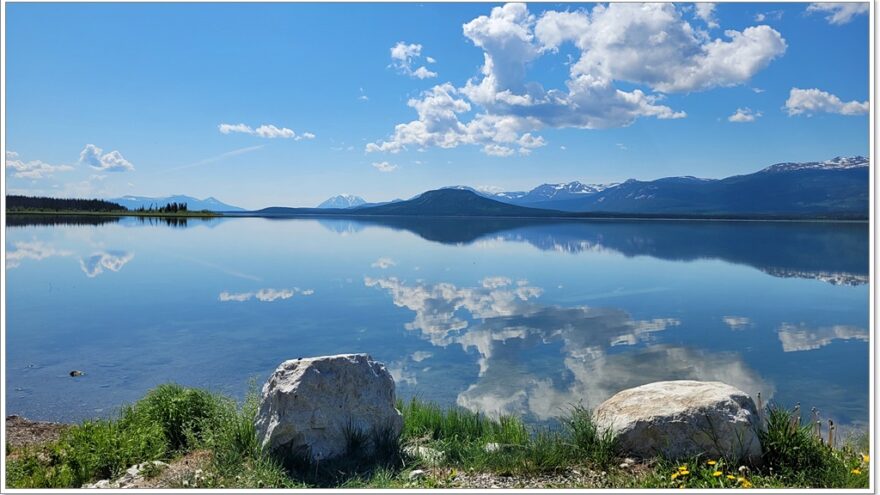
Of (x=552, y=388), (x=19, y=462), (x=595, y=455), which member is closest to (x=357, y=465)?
(x=595, y=455)

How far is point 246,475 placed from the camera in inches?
274

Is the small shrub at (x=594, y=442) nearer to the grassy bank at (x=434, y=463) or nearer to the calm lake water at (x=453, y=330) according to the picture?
the grassy bank at (x=434, y=463)

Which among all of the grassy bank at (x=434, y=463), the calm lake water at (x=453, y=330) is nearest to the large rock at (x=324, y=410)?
the grassy bank at (x=434, y=463)

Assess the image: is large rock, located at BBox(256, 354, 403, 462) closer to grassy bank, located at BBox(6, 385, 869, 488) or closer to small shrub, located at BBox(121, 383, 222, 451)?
grassy bank, located at BBox(6, 385, 869, 488)

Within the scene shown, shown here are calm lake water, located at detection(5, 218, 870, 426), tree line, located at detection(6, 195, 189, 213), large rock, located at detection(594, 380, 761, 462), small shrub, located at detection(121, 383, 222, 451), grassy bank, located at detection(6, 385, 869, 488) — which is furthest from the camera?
tree line, located at detection(6, 195, 189, 213)

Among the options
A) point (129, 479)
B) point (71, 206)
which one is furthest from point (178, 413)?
point (71, 206)

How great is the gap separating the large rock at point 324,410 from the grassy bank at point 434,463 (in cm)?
16

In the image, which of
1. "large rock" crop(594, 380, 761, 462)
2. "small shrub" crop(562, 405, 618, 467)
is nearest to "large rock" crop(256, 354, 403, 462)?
"small shrub" crop(562, 405, 618, 467)

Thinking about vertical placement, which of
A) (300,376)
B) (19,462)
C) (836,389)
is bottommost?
(836,389)

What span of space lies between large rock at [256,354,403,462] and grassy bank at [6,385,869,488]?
16 cm

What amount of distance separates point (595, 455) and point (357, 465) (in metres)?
2.98

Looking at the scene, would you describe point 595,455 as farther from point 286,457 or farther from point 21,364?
point 21,364

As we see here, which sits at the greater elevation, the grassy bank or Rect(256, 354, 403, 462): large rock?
Rect(256, 354, 403, 462): large rock

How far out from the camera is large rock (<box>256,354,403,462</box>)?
7.48 m
